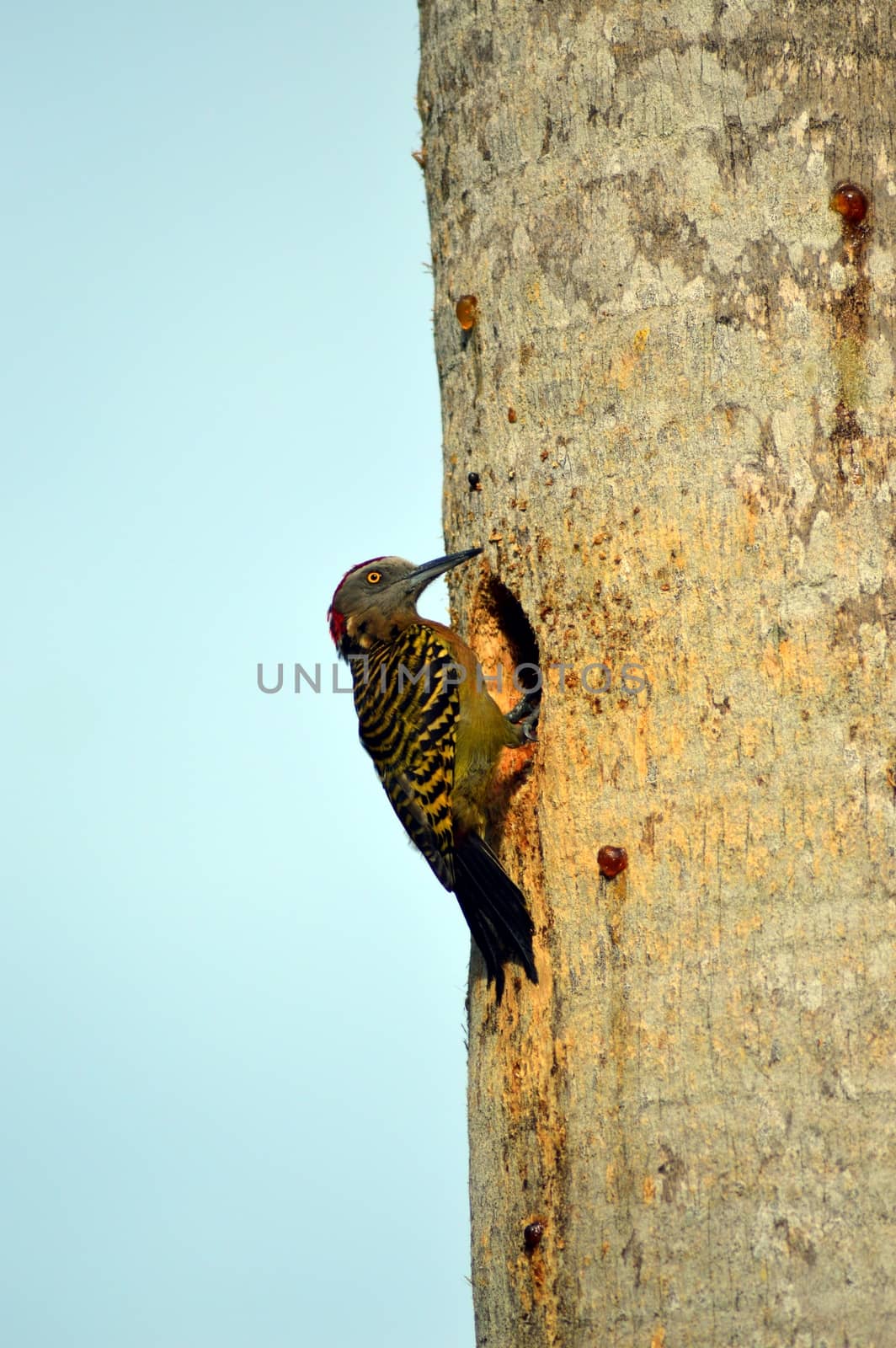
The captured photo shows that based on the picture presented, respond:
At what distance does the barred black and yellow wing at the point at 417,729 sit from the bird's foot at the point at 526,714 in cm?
49

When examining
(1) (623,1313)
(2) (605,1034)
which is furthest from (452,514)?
(1) (623,1313)

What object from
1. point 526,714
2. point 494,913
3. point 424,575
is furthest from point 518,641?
point 424,575

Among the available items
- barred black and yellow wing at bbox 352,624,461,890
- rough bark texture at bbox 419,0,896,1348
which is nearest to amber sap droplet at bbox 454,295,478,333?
rough bark texture at bbox 419,0,896,1348

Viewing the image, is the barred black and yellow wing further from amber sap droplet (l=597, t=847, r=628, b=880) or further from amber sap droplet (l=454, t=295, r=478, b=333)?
amber sap droplet (l=454, t=295, r=478, b=333)

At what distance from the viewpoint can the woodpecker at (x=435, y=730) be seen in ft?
12.8

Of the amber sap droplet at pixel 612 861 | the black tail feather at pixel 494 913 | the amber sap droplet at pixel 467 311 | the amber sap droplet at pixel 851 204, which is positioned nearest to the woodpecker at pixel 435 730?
the black tail feather at pixel 494 913

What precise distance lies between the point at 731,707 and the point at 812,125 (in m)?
1.39

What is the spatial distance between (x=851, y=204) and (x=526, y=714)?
64.8 inches

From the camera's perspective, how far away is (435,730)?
514 centimetres

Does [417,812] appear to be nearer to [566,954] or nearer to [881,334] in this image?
[566,954]

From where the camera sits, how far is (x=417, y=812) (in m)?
4.99

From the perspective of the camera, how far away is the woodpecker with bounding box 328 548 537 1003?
153 inches

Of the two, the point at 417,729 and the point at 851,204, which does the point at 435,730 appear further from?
the point at 851,204

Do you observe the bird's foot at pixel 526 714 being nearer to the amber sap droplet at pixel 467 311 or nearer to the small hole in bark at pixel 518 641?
the small hole in bark at pixel 518 641
